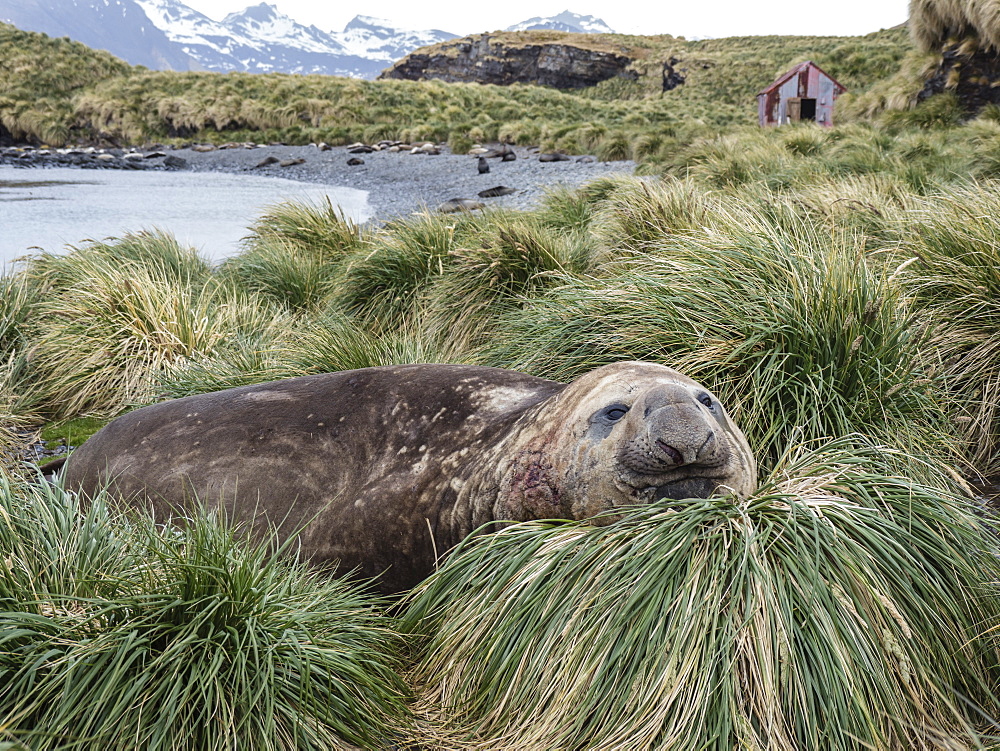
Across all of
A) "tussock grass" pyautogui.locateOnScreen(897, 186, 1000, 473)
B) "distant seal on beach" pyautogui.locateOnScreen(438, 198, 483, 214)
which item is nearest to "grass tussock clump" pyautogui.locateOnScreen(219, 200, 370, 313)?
"distant seal on beach" pyautogui.locateOnScreen(438, 198, 483, 214)

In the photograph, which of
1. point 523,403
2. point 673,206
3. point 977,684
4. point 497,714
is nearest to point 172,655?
point 497,714

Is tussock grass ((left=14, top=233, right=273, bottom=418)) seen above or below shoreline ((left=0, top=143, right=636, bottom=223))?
below

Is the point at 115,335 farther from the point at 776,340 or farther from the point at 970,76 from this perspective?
the point at 970,76

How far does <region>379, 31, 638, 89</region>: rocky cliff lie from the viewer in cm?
6038

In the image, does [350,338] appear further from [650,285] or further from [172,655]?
[172,655]

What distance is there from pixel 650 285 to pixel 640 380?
59.4 inches

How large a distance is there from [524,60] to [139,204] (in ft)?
173

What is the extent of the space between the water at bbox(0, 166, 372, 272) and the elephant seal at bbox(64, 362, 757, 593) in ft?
21.1

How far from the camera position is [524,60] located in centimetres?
6506

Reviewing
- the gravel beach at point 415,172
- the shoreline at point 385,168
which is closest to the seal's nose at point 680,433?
the shoreline at point 385,168

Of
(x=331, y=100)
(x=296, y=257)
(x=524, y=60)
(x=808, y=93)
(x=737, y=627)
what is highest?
(x=524, y=60)

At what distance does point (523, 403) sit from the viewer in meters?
3.21

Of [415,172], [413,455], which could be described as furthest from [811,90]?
[413,455]

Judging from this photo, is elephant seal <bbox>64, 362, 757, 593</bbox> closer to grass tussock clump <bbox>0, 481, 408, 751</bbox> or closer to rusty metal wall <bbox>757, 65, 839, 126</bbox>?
grass tussock clump <bbox>0, 481, 408, 751</bbox>
